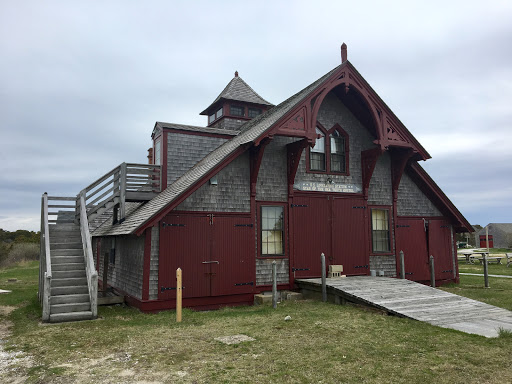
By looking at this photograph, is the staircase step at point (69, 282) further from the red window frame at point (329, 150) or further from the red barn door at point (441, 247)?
the red barn door at point (441, 247)

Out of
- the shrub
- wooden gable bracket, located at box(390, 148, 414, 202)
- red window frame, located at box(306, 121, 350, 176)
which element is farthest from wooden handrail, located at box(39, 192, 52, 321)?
the shrub

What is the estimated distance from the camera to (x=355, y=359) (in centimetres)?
694

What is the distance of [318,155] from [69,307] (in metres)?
10.0

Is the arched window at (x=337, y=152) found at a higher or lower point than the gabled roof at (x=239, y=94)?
lower

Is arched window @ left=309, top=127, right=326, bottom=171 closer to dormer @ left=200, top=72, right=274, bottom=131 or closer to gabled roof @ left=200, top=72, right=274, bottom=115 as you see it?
dormer @ left=200, top=72, right=274, bottom=131

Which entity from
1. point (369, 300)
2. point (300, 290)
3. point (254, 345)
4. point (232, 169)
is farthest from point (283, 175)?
point (254, 345)

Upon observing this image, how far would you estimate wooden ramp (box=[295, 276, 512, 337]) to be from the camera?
966 cm

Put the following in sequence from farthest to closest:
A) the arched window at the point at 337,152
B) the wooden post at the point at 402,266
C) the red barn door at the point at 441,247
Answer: the red barn door at the point at 441,247 → the arched window at the point at 337,152 → the wooden post at the point at 402,266

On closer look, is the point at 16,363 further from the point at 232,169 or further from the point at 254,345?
the point at 232,169

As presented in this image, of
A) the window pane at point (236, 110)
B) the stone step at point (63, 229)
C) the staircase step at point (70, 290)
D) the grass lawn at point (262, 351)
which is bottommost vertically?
the grass lawn at point (262, 351)

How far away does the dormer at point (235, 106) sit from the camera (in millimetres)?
21641

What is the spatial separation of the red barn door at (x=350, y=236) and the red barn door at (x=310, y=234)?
360mm

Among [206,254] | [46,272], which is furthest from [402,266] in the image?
[46,272]

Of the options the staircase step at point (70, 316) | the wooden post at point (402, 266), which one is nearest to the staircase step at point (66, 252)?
the staircase step at point (70, 316)
